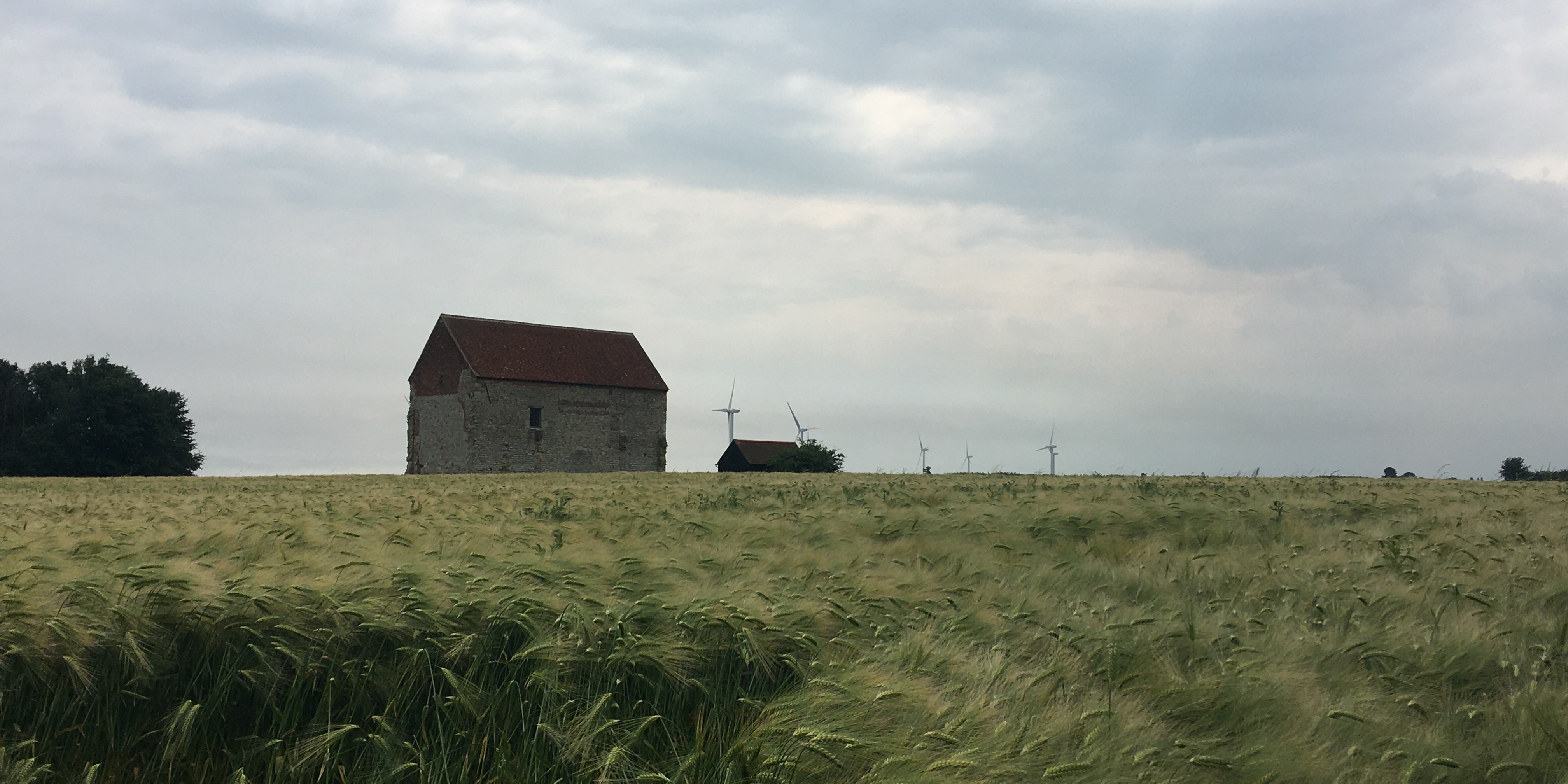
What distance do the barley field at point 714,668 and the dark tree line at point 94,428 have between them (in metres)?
55.3

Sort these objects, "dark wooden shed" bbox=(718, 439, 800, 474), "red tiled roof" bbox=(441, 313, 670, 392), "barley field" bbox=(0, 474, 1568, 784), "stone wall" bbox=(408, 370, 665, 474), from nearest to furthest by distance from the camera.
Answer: "barley field" bbox=(0, 474, 1568, 784)
"stone wall" bbox=(408, 370, 665, 474)
"red tiled roof" bbox=(441, 313, 670, 392)
"dark wooden shed" bbox=(718, 439, 800, 474)

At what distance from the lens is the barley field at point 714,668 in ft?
16.6

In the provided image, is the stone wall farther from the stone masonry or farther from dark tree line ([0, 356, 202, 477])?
dark tree line ([0, 356, 202, 477])

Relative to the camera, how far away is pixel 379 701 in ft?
19.5

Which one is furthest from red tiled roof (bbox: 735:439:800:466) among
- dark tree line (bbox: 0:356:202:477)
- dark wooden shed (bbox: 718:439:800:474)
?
dark tree line (bbox: 0:356:202:477)

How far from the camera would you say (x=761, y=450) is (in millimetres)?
68625

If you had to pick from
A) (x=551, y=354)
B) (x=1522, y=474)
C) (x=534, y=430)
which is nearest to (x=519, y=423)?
(x=534, y=430)

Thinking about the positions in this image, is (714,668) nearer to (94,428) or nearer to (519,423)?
(519,423)

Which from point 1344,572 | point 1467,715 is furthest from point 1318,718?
point 1344,572

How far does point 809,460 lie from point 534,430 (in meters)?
14.7

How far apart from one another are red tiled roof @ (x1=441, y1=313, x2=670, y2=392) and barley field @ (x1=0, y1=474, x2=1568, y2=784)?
45.5 meters

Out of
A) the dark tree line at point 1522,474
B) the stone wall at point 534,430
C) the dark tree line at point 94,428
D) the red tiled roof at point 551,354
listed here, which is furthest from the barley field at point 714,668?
the dark tree line at point 94,428

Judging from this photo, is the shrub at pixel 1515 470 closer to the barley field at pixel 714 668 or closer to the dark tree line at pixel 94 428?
the barley field at pixel 714 668

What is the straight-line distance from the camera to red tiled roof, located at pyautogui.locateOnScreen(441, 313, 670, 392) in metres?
53.4
